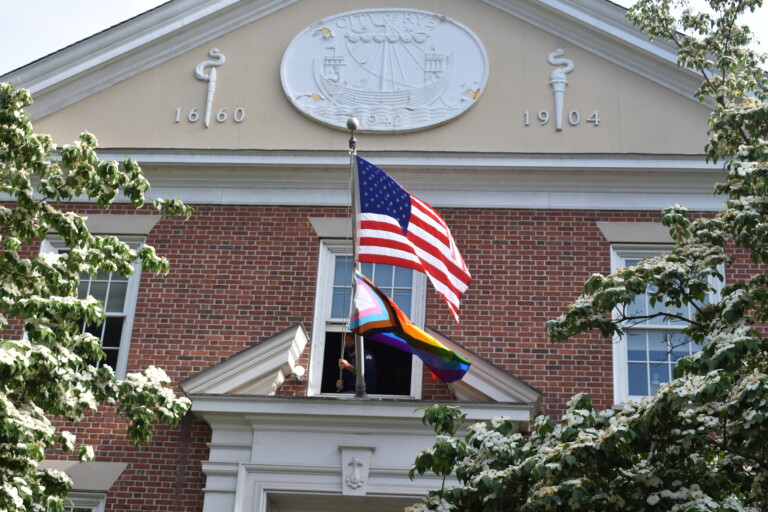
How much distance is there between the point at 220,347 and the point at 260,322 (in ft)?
1.67

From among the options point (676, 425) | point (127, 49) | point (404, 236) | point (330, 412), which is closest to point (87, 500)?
point (330, 412)

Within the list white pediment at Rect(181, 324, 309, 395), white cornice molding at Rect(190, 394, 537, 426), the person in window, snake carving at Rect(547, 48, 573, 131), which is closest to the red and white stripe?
white cornice molding at Rect(190, 394, 537, 426)

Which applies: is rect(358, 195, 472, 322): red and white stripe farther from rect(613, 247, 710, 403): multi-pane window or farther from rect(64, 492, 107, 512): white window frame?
rect(64, 492, 107, 512): white window frame

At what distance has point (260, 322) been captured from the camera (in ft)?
40.6

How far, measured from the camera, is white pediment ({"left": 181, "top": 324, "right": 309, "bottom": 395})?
11500 mm

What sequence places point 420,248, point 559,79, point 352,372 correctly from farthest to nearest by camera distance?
point 559,79, point 352,372, point 420,248

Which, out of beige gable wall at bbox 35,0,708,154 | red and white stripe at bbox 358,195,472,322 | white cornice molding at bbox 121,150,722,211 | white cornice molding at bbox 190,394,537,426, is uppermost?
beige gable wall at bbox 35,0,708,154

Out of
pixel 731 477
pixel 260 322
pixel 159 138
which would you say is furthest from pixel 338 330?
pixel 731 477

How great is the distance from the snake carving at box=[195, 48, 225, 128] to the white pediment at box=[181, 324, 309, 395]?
3.52 m

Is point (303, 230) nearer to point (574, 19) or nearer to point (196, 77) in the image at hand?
point (196, 77)

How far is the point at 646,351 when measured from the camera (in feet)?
40.0

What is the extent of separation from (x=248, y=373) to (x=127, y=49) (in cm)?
487

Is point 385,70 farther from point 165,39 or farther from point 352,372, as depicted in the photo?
point 352,372

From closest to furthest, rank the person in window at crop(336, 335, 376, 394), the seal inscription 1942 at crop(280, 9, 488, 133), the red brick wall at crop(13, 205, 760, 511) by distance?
the red brick wall at crop(13, 205, 760, 511) < the person in window at crop(336, 335, 376, 394) < the seal inscription 1942 at crop(280, 9, 488, 133)
